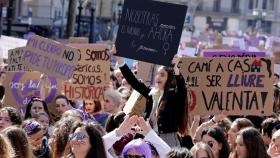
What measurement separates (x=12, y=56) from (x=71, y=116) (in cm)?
450

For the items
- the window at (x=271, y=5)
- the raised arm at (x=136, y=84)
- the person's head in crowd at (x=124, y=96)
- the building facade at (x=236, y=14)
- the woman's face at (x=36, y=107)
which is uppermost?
the raised arm at (x=136, y=84)

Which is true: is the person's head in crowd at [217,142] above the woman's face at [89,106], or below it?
above

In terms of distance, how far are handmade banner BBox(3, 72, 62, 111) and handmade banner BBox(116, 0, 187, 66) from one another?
2331 mm

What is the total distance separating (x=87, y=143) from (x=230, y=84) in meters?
2.85

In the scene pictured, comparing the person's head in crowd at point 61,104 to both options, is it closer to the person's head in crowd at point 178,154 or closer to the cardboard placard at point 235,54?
the cardboard placard at point 235,54

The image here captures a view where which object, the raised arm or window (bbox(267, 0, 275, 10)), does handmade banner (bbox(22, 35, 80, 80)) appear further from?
window (bbox(267, 0, 275, 10))

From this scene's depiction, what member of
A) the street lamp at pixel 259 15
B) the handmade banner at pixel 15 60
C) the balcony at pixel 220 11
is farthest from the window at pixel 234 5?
the handmade banner at pixel 15 60

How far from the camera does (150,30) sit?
9.76 meters

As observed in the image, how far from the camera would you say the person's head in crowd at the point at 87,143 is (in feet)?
24.5

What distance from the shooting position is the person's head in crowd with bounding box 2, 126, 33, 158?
24.9 ft

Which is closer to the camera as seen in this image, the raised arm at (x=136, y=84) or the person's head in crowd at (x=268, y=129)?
the raised arm at (x=136, y=84)

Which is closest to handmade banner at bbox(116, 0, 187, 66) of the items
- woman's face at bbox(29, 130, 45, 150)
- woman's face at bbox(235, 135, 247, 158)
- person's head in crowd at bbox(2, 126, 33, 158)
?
woman's face at bbox(29, 130, 45, 150)

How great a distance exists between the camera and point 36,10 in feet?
148

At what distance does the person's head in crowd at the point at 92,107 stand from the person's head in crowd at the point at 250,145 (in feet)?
11.8
